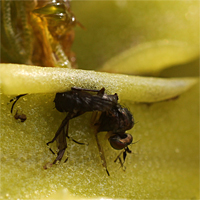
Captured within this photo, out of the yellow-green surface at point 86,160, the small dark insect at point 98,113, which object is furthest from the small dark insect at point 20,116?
the small dark insect at point 98,113

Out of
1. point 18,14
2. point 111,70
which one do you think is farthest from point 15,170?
point 111,70

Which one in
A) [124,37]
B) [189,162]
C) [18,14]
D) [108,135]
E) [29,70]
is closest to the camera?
[29,70]

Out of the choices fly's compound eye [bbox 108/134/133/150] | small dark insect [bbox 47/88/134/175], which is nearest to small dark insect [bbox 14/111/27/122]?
small dark insect [bbox 47/88/134/175]

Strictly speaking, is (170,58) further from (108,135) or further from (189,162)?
(108,135)

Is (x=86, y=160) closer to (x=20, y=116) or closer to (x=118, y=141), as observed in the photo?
(x=118, y=141)

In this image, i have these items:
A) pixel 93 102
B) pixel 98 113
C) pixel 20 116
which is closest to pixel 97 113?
pixel 98 113

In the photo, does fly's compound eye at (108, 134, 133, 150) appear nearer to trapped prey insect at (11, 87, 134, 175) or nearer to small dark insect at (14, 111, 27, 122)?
trapped prey insect at (11, 87, 134, 175)

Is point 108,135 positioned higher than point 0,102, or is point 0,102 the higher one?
point 0,102
